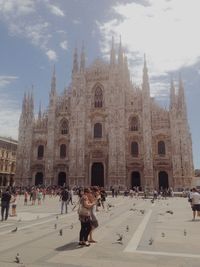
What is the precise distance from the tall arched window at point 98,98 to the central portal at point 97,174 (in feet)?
29.9

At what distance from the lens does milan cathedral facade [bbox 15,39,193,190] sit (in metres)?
39.7

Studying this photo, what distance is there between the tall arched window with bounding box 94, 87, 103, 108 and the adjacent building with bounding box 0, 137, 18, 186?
2459cm

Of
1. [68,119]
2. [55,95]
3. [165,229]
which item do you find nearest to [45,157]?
[68,119]

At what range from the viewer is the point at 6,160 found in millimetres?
58906

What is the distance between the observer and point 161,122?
40906mm

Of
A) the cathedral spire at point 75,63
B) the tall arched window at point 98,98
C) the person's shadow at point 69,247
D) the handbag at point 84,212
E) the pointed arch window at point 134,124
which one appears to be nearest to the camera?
the person's shadow at point 69,247

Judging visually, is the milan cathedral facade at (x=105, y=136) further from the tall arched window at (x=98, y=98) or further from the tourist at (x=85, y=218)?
the tourist at (x=85, y=218)

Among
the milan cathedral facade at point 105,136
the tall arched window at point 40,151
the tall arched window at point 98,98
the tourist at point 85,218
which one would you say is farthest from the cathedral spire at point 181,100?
the tourist at point 85,218

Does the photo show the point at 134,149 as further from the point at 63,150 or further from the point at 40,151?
the point at 40,151

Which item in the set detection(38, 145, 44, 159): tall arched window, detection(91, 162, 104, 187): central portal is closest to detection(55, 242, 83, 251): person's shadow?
detection(91, 162, 104, 187): central portal

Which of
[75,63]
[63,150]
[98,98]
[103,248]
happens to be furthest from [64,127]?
[103,248]

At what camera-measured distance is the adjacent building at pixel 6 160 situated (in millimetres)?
57344

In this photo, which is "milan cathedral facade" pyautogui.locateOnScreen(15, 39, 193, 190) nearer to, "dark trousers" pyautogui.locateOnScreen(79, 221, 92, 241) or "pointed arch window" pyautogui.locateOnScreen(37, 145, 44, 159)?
"pointed arch window" pyautogui.locateOnScreen(37, 145, 44, 159)

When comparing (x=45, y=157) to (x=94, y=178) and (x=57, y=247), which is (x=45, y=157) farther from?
(x=57, y=247)
